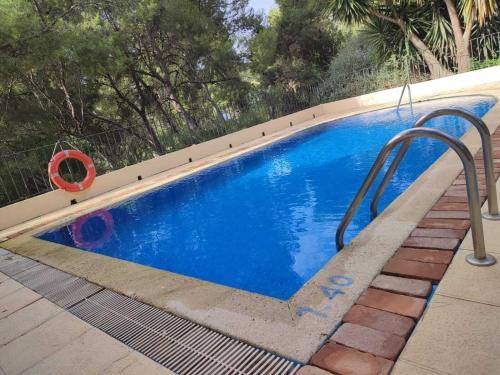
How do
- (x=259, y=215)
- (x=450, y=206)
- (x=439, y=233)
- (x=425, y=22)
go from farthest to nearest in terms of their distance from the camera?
(x=425, y=22), (x=259, y=215), (x=450, y=206), (x=439, y=233)

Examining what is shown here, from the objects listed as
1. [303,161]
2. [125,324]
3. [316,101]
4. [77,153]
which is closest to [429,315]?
[125,324]

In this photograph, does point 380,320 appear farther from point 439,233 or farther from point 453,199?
point 453,199

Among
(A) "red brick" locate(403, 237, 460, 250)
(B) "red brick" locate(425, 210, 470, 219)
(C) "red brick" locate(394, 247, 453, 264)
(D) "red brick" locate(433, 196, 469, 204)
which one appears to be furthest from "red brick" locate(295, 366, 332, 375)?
(D) "red brick" locate(433, 196, 469, 204)

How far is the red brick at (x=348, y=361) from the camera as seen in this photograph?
136 cm

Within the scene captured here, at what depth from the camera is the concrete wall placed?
773cm

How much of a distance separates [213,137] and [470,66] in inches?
357

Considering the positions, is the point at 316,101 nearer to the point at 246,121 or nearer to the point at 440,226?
the point at 246,121

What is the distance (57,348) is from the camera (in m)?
2.09

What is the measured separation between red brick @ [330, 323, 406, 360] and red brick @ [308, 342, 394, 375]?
0.10ft

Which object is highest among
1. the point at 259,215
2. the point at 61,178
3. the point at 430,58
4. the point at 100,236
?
the point at 430,58

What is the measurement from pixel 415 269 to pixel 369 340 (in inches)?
25.4

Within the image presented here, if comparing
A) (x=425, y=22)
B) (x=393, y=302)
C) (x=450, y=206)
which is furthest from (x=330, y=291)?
(x=425, y=22)

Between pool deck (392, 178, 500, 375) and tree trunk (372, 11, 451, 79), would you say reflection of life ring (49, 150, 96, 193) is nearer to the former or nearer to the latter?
pool deck (392, 178, 500, 375)

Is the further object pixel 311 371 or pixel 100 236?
pixel 100 236
